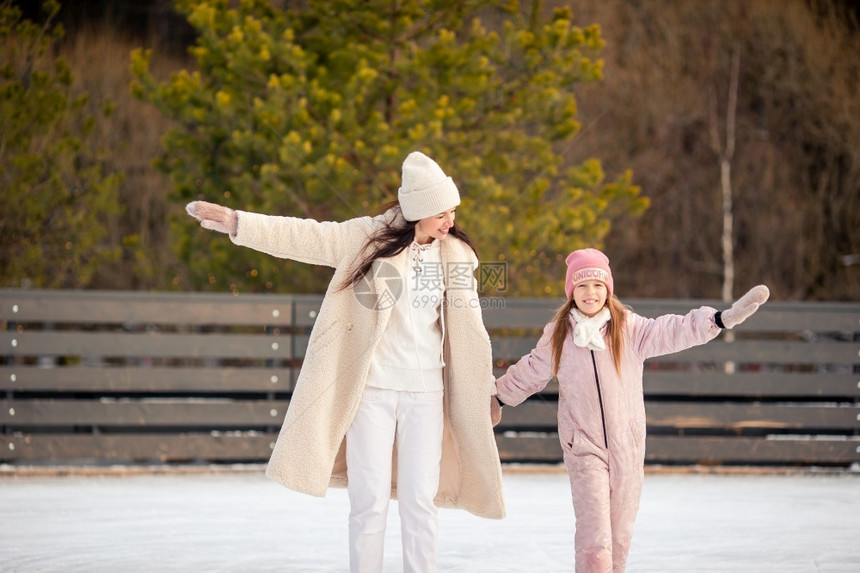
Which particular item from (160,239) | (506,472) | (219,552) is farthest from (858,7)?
(219,552)

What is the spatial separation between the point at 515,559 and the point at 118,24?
17387 mm

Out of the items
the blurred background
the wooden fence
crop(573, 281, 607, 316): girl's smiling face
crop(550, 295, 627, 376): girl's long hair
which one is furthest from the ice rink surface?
the blurred background

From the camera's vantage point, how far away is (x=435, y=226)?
349 cm

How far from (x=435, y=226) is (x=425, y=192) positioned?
12 cm

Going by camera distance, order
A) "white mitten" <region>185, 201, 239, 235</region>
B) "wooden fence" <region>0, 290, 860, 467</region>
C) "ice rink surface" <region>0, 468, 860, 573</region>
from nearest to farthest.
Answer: "white mitten" <region>185, 201, 239, 235</region> < "ice rink surface" <region>0, 468, 860, 573</region> < "wooden fence" <region>0, 290, 860, 467</region>

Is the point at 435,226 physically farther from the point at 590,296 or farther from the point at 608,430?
the point at 608,430

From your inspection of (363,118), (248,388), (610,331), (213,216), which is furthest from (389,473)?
(363,118)

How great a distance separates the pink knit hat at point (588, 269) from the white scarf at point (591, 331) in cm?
10

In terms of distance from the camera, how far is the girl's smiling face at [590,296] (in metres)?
3.56

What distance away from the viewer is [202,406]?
6.48 metres

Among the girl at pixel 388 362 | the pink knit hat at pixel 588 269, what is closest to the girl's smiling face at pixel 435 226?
the girl at pixel 388 362

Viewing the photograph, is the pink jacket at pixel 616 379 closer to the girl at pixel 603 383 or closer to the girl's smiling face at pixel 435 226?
the girl at pixel 603 383

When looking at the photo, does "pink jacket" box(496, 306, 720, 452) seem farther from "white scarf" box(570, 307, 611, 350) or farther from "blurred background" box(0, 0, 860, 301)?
"blurred background" box(0, 0, 860, 301)

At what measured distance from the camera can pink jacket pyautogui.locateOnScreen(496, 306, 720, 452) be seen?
3.45 m
